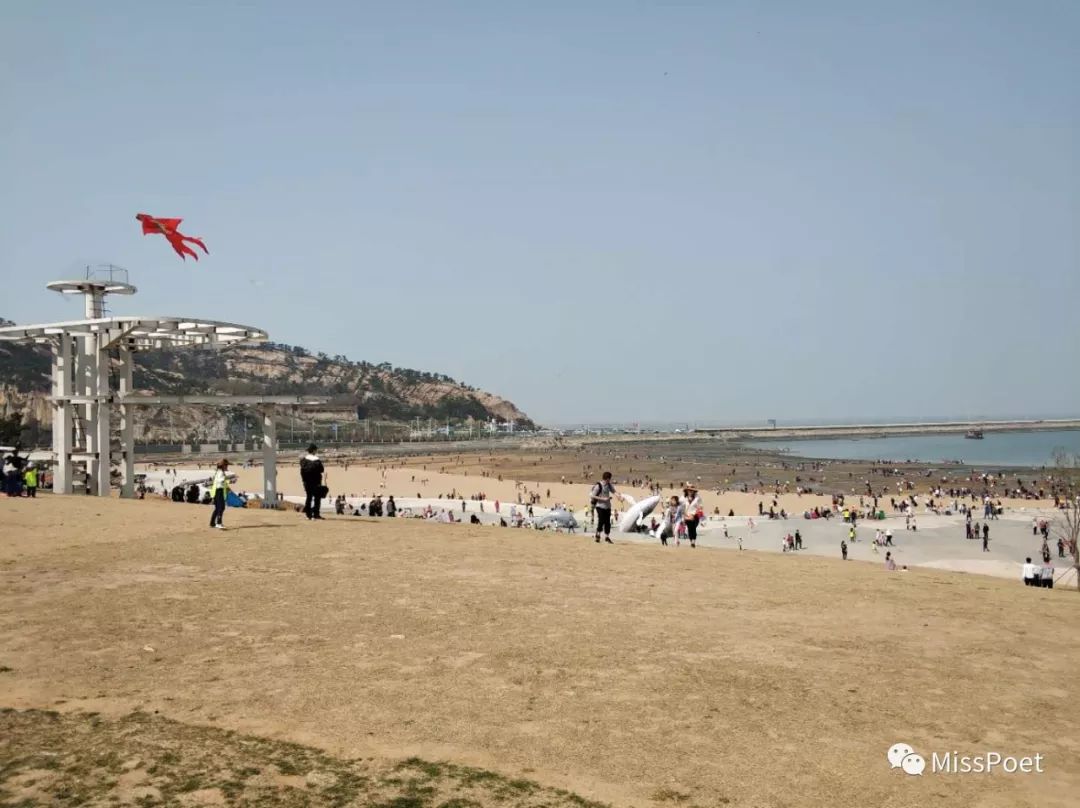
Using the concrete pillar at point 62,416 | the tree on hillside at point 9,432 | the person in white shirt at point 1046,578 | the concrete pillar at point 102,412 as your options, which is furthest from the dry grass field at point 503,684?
the tree on hillside at point 9,432

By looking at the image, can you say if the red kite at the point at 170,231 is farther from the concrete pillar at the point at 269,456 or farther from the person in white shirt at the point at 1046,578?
the person in white shirt at the point at 1046,578

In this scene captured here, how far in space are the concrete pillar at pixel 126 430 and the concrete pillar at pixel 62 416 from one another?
141 cm

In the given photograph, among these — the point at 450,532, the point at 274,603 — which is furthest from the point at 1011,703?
the point at 450,532

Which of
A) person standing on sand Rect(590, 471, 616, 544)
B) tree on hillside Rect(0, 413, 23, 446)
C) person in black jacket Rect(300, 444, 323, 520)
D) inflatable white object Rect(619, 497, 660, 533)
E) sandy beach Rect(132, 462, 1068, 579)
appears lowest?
sandy beach Rect(132, 462, 1068, 579)

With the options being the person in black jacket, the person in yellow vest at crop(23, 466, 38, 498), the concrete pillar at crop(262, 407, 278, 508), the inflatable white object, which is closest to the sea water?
the inflatable white object

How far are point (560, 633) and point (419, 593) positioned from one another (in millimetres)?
2580

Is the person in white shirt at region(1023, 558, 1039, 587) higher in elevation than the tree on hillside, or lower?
lower

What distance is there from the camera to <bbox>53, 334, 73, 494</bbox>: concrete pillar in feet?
76.0

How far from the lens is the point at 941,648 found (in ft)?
28.9

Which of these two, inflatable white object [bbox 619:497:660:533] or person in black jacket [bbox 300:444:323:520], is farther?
inflatable white object [bbox 619:497:660:533]

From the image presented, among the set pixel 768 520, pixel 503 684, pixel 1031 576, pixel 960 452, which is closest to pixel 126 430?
pixel 503 684

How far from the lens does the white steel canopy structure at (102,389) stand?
22.6m

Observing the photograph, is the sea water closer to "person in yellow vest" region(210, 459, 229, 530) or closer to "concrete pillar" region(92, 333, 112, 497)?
"concrete pillar" region(92, 333, 112, 497)

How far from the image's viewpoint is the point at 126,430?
23281 millimetres
